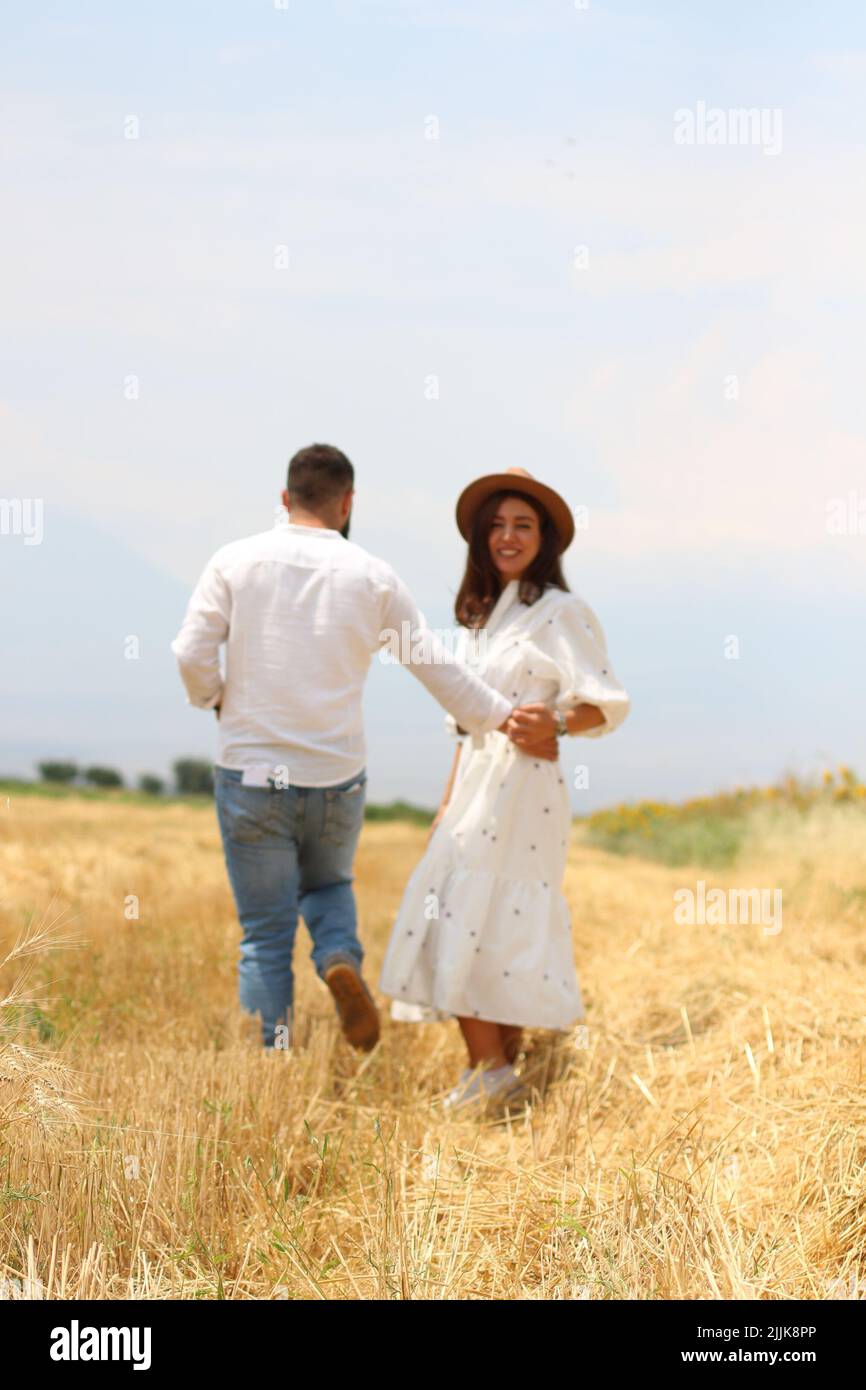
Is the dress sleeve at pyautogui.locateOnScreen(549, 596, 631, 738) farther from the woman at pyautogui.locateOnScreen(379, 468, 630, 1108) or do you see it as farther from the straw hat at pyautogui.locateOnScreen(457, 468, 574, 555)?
the straw hat at pyautogui.locateOnScreen(457, 468, 574, 555)

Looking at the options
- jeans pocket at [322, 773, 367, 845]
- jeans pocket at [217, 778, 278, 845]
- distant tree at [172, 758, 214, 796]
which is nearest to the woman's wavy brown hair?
jeans pocket at [322, 773, 367, 845]

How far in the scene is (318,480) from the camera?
4.51m

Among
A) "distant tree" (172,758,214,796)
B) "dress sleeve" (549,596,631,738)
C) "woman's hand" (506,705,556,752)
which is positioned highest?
"dress sleeve" (549,596,631,738)

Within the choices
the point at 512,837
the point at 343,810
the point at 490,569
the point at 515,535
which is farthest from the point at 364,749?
the point at 515,535

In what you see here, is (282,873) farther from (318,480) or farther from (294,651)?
(318,480)

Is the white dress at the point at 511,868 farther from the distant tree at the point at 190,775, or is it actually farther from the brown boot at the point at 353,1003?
the distant tree at the point at 190,775

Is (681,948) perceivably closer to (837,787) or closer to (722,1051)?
(722,1051)

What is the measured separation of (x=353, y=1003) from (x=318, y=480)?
187 cm

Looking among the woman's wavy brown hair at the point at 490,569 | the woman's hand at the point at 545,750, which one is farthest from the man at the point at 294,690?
the woman's wavy brown hair at the point at 490,569

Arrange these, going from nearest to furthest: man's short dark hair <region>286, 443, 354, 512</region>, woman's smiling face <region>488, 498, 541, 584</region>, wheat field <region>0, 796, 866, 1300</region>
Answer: wheat field <region>0, 796, 866, 1300</region> → man's short dark hair <region>286, 443, 354, 512</region> → woman's smiling face <region>488, 498, 541, 584</region>

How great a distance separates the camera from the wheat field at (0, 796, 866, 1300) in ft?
8.97

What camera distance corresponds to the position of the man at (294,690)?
4414 millimetres

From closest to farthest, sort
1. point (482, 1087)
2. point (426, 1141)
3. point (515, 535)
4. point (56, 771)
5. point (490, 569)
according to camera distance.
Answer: point (426, 1141), point (482, 1087), point (515, 535), point (490, 569), point (56, 771)

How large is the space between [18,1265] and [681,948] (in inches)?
157
